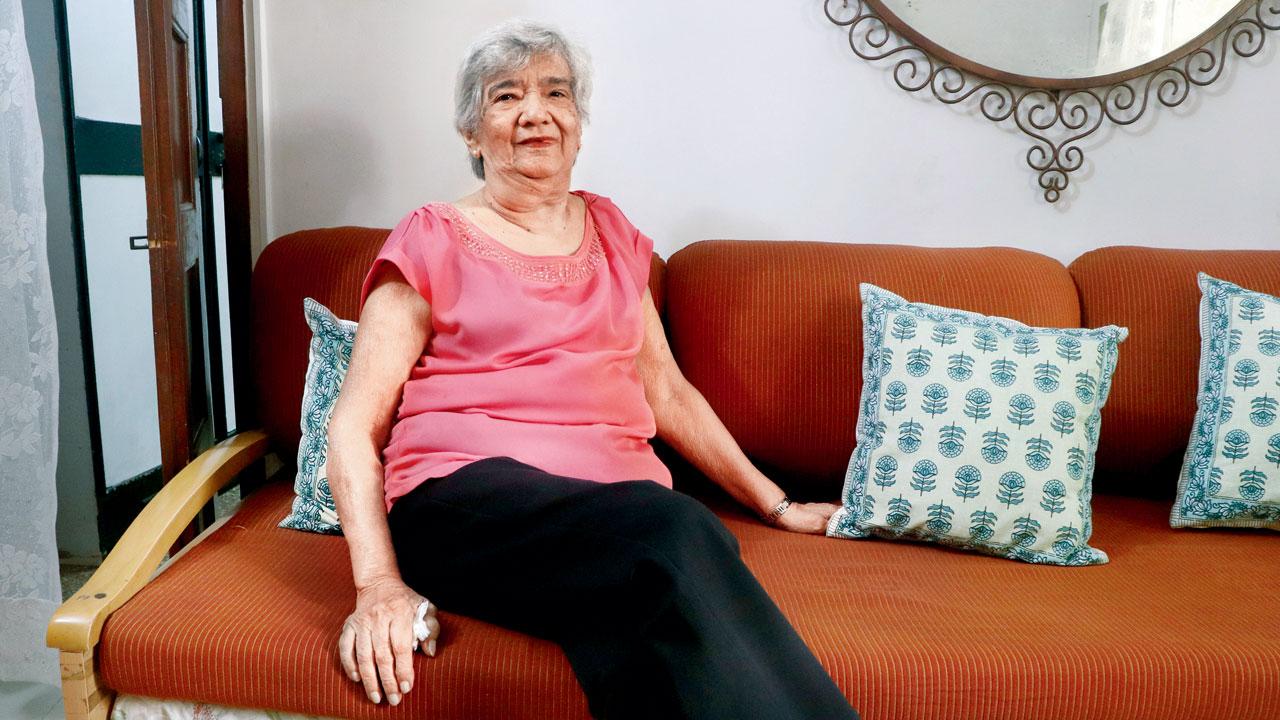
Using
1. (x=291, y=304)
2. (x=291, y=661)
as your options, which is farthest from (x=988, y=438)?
(x=291, y=304)

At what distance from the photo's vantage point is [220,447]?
1694mm

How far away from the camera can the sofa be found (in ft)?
3.83

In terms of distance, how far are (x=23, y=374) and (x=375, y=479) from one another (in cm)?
69

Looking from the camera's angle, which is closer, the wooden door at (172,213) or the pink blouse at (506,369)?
the pink blouse at (506,369)

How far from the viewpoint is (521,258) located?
1.48 metres

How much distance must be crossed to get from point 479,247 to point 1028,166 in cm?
125

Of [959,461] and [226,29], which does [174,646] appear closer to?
[959,461]

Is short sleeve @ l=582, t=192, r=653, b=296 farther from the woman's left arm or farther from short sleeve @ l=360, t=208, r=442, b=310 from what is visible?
short sleeve @ l=360, t=208, r=442, b=310

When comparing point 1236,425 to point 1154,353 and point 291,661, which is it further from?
point 291,661

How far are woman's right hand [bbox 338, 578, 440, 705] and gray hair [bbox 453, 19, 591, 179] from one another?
0.80 meters

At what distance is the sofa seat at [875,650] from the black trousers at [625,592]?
0.07 meters

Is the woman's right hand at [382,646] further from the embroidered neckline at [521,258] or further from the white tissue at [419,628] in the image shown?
the embroidered neckline at [521,258]


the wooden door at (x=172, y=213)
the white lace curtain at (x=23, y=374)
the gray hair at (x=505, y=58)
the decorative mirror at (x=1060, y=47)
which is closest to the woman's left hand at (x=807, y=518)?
the gray hair at (x=505, y=58)

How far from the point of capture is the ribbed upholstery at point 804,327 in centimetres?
172
